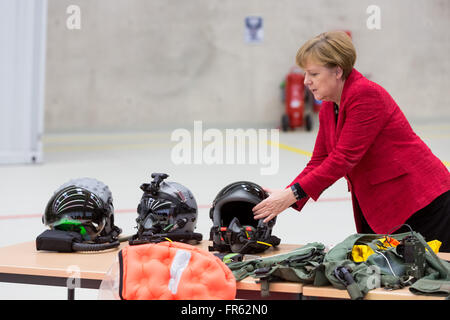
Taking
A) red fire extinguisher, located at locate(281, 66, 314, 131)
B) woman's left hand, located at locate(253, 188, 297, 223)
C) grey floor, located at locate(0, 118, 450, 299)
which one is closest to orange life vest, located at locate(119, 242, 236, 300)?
woman's left hand, located at locate(253, 188, 297, 223)

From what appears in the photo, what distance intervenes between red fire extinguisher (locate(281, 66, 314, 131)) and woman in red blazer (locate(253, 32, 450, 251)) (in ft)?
31.7

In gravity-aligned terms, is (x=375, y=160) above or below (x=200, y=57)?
below

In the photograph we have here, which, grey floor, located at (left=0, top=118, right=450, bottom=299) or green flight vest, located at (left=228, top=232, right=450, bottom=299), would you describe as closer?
green flight vest, located at (left=228, top=232, right=450, bottom=299)

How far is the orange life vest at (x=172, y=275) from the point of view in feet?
5.99

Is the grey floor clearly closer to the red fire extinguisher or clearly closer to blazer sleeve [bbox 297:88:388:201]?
the red fire extinguisher

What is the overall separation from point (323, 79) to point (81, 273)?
121 cm

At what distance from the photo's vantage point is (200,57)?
12.9 m

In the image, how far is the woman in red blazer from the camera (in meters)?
2.39

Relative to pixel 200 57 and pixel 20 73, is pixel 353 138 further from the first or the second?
pixel 200 57

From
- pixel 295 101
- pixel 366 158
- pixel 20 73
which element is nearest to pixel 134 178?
pixel 20 73

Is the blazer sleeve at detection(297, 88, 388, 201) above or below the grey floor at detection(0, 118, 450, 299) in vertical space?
above

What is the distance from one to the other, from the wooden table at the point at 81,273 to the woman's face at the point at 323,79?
2.28ft

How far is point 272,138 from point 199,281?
10.3 meters
